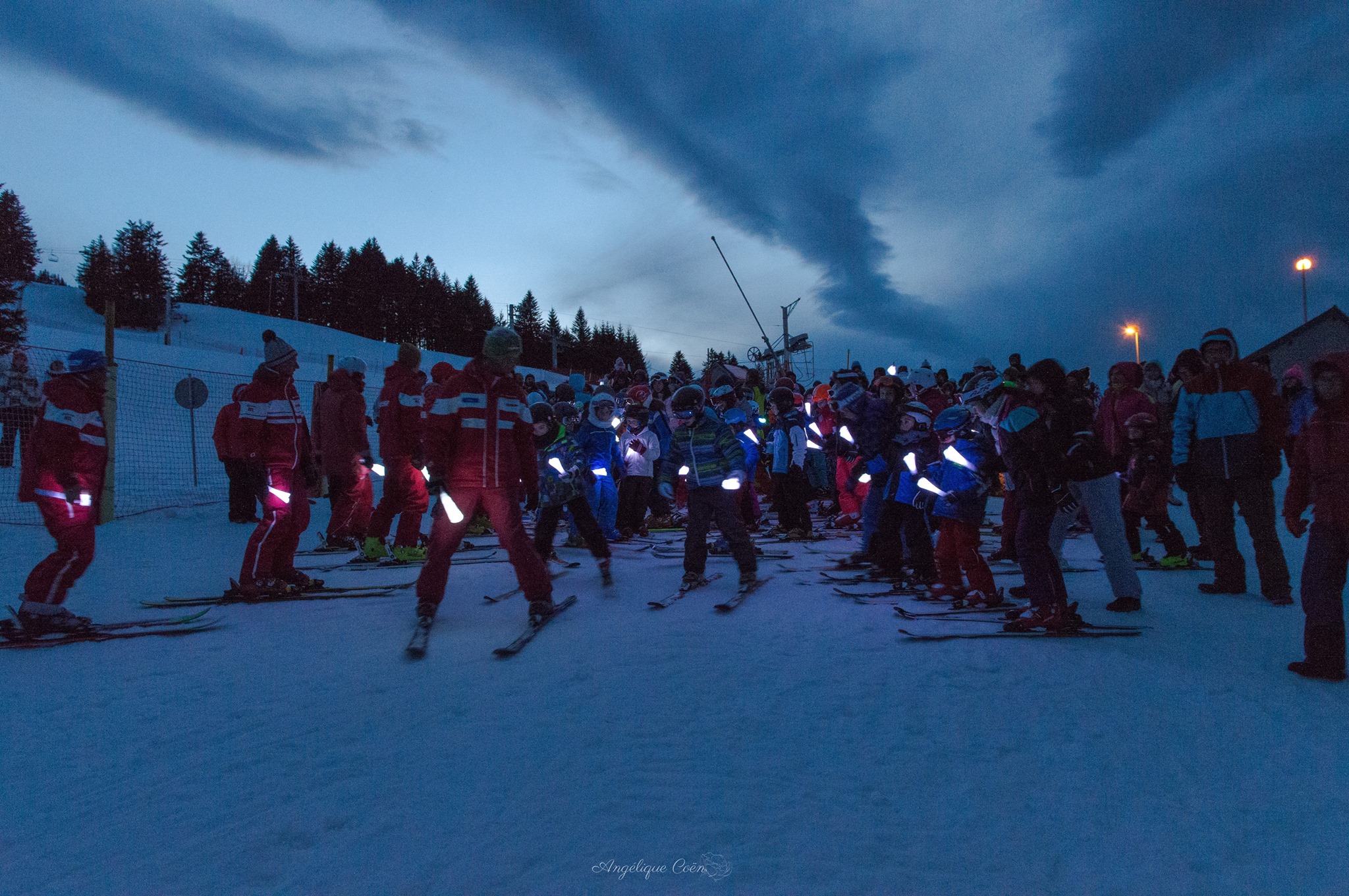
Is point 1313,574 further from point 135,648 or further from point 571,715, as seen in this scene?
point 135,648

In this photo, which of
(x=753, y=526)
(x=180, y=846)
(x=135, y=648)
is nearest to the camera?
(x=180, y=846)

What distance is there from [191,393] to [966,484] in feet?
44.7

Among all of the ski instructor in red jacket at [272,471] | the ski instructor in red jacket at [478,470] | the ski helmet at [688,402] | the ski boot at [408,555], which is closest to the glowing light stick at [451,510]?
the ski instructor in red jacket at [478,470]

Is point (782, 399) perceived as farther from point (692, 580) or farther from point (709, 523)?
point (692, 580)

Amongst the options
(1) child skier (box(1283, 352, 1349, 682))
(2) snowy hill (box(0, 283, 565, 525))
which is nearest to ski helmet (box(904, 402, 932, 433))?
(1) child skier (box(1283, 352, 1349, 682))

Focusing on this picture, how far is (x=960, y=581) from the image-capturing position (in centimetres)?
608

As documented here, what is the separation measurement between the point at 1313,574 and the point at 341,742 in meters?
5.44

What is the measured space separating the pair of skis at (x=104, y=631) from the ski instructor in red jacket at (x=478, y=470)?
5.69 feet

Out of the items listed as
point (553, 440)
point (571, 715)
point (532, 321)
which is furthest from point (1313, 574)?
point (532, 321)

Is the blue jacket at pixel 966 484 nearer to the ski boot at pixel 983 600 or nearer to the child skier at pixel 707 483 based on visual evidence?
the ski boot at pixel 983 600

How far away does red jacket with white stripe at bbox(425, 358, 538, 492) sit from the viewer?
5.14m

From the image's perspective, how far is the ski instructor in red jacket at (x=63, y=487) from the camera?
4871mm

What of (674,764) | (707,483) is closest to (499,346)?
(707,483)

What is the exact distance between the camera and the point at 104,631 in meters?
4.98
